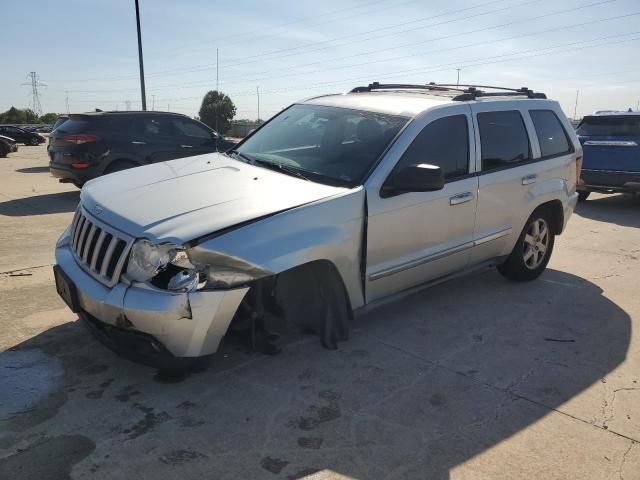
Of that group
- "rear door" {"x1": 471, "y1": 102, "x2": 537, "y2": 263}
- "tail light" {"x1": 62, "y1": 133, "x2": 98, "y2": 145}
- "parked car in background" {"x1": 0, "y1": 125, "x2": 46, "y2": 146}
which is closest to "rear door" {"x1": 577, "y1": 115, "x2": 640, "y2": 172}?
"rear door" {"x1": 471, "y1": 102, "x2": 537, "y2": 263}

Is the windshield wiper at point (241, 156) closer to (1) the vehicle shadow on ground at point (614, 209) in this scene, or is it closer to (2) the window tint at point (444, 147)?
(2) the window tint at point (444, 147)

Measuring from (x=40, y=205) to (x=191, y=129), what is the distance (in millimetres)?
2974

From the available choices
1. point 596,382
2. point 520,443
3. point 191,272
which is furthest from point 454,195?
point 191,272

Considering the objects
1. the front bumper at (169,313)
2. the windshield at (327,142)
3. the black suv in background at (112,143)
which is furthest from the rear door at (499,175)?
the black suv in background at (112,143)

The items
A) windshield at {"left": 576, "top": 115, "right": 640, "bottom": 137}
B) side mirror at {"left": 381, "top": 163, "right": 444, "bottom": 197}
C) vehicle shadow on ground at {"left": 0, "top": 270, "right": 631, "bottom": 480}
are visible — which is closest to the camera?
vehicle shadow on ground at {"left": 0, "top": 270, "right": 631, "bottom": 480}

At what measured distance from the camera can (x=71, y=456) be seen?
269 cm

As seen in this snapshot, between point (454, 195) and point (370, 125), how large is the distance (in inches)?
33.7

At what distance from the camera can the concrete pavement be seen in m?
2.75

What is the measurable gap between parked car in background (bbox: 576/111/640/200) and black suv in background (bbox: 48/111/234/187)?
684cm

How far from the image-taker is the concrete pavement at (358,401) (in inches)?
108

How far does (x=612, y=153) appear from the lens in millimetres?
10414

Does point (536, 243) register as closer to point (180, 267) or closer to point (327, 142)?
point (327, 142)

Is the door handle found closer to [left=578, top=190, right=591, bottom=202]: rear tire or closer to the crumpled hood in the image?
the crumpled hood

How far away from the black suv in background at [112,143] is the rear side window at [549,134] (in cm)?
525
